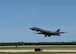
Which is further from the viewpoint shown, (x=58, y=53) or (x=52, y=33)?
(x=52, y=33)

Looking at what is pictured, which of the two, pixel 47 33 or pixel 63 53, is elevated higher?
pixel 47 33

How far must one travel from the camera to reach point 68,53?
2729 inches

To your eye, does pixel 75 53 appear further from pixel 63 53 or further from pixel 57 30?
pixel 57 30

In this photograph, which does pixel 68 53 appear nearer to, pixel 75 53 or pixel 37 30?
pixel 75 53

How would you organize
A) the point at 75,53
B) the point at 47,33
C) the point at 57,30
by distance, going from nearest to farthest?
the point at 75,53
the point at 47,33
the point at 57,30

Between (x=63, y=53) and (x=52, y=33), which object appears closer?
(x=63, y=53)

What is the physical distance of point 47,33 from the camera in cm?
13700

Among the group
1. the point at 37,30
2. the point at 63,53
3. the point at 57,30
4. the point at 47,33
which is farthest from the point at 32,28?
the point at 63,53

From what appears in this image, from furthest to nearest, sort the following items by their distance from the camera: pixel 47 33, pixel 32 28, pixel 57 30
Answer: pixel 57 30 < pixel 47 33 < pixel 32 28

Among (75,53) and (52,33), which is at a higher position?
(52,33)

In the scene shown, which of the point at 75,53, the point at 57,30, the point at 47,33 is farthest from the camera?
the point at 57,30

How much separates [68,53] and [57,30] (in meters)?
78.7

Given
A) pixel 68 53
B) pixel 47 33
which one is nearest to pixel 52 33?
pixel 47 33

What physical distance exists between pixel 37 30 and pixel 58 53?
60.2 metres
